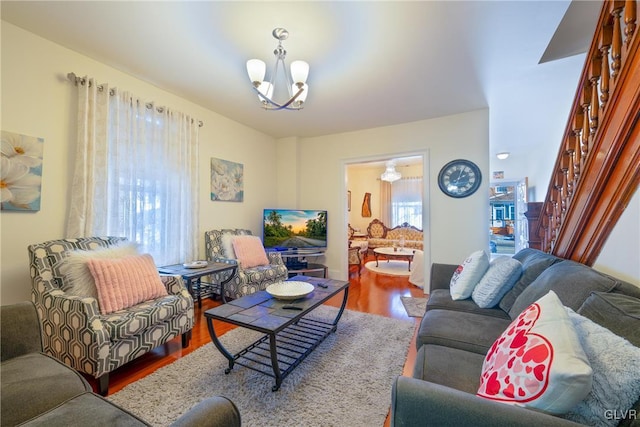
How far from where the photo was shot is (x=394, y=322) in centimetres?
273

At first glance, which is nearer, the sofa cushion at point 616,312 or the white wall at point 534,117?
the sofa cushion at point 616,312

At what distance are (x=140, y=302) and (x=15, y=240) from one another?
111cm

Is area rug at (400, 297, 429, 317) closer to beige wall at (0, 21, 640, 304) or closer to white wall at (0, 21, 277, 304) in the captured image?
beige wall at (0, 21, 640, 304)

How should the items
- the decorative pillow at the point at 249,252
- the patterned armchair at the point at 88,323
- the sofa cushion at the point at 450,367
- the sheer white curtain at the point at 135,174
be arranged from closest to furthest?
the sofa cushion at the point at 450,367
the patterned armchair at the point at 88,323
the sheer white curtain at the point at 135,174
the decorative pillow at the point at 249,252

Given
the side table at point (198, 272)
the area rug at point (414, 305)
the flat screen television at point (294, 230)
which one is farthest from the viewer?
the flat screen television at point (294, 230)

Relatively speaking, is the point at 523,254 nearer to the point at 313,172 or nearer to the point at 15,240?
the point at 313,172

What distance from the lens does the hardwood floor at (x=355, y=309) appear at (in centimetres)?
187

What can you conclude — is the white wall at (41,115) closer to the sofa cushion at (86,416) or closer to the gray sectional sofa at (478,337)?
the sofa cushion at (86,416)

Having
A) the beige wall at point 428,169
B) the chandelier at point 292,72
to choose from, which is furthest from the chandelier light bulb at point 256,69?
the beige wall at point 428,169

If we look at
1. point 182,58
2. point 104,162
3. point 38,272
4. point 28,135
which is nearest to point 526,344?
point 38,272

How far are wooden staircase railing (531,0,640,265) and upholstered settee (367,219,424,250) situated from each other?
429 centimetres

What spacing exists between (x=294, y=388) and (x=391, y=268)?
4.17 m

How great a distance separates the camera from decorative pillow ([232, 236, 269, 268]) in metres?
3.39

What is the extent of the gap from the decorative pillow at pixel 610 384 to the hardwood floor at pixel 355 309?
4.14 ft
